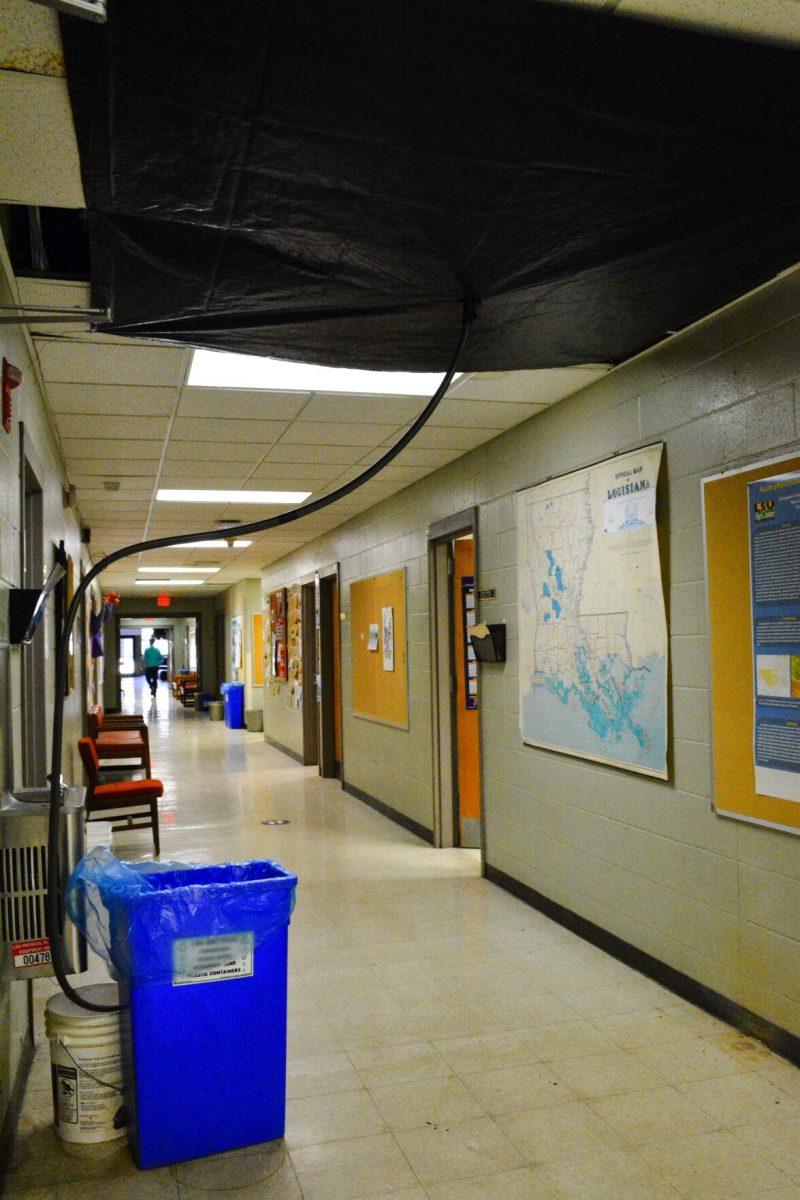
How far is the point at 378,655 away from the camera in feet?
25.5

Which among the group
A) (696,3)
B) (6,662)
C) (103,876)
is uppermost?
(696,3)

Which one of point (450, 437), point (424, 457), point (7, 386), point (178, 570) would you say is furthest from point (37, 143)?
point (178, 570)

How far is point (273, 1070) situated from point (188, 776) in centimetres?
790

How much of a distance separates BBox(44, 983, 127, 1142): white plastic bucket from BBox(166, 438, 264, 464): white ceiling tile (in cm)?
332

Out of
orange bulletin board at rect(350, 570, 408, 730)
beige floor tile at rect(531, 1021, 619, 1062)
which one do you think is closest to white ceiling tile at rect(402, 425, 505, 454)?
orange bulletin board at rect(350, 570, 408, 730)

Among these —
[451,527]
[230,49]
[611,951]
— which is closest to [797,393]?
[230,49]

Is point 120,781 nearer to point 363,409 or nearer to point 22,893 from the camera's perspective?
point 363,409

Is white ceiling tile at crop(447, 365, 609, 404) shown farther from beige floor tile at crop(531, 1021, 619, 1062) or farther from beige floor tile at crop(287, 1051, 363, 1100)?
beige floor tile at crop(287, 1051, 363, 1100)

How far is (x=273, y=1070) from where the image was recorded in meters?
2.59

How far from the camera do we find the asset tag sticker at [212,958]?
2.46 m

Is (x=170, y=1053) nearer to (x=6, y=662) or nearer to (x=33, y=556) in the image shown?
(x=6, y=662)

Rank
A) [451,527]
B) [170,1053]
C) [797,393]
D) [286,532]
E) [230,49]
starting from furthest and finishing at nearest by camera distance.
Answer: [286,532], [451,527], [797,393], [170,1053], [230,49]

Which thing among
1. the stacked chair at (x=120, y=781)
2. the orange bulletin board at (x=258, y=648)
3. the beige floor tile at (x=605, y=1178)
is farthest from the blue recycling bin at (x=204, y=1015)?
the orange bulletin board at (x=258, y=648)

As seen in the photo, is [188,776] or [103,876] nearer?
[103,876]
